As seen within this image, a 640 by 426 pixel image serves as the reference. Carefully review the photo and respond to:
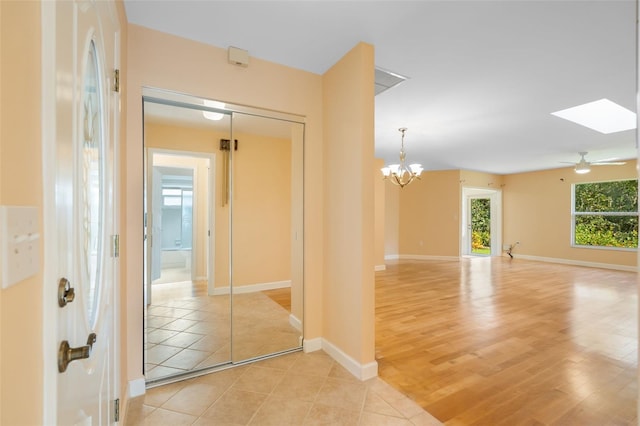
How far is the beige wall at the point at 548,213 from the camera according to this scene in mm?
6926

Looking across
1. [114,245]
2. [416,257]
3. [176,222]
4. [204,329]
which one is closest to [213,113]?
[176,222]

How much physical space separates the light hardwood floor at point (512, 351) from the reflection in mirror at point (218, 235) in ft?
3.91

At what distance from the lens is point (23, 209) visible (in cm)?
48

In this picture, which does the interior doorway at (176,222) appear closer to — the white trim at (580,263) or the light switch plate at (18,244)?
the light switch plate at (18,244)

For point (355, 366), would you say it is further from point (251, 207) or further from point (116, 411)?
point (251, 207)

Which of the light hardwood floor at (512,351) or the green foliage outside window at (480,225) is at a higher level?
the green foliage outside window at (480,225)

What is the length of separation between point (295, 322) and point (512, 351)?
2107 millimetres

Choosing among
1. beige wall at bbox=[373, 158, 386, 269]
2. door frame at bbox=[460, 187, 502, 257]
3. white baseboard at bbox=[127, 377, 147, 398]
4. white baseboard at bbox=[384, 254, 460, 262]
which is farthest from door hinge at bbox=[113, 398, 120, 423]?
door frame at bbox=[460, 187, 502, 257]

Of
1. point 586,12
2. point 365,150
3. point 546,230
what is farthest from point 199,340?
point 546,230

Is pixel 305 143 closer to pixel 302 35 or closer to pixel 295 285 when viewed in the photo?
pixel 302 35

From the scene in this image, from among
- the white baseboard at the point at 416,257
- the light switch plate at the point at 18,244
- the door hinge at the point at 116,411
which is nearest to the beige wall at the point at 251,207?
the door hinge at the point at 116,411

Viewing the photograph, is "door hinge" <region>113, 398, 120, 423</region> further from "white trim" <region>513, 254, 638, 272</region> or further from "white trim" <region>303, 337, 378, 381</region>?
"white trim" <region>513, 254, 638, 272</region>

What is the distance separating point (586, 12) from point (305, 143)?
225 centimetres

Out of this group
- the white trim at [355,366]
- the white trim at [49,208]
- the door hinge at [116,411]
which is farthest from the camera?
the white trim at [355,366]
